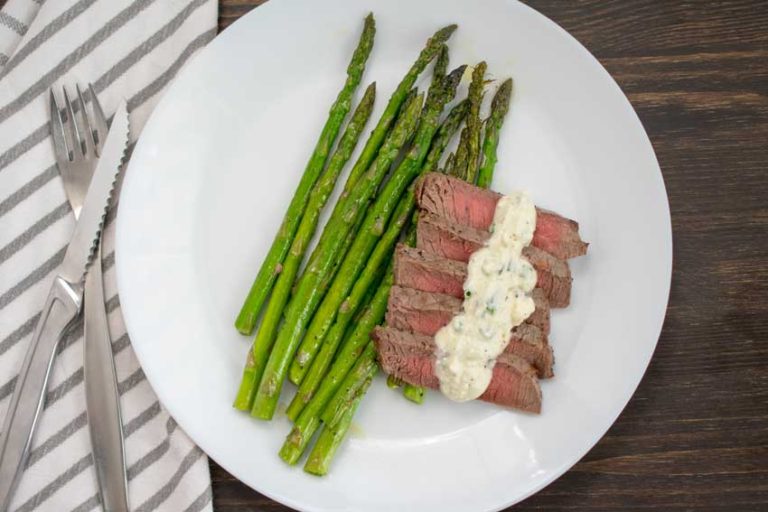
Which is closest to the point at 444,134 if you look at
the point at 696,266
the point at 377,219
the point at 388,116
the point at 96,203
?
the point at 388,116

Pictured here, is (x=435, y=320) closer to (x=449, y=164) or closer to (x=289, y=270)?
(x=289, y=270)

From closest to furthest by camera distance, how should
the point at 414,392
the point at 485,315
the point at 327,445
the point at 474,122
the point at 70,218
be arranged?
the point at 485,315 < the point at 327,445 < the point at 414,392 < the point at 474,122 < the point at 70,218

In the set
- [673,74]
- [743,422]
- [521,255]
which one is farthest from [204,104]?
[743,422]

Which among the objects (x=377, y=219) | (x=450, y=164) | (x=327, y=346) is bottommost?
(x=327, y=346)

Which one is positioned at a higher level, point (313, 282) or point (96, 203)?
point (96, 203)

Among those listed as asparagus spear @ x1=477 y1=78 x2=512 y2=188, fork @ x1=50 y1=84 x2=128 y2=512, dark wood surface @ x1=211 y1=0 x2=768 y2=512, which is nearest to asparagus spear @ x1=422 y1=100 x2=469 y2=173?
asparagus spear @ x1=477 y1=78 x2=512 y2=188

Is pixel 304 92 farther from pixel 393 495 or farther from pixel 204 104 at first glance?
pixel 393 495
